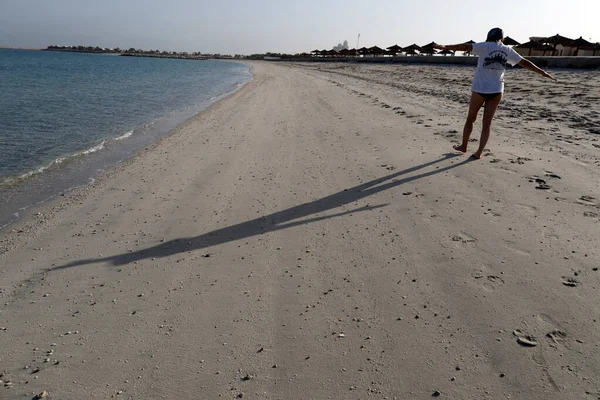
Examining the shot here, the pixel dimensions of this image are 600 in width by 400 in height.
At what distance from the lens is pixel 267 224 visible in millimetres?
4219

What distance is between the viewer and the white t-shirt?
5.36 m

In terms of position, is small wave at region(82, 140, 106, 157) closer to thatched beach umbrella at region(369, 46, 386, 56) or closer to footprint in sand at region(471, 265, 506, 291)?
footprint in sand at region(471, 265, 506, 291)

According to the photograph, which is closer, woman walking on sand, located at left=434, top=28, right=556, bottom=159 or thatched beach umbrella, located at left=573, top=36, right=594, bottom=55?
woman walking on sand, located at left=434, top=28, right=556, bottom=159

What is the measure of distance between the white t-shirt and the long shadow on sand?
56.7 inches

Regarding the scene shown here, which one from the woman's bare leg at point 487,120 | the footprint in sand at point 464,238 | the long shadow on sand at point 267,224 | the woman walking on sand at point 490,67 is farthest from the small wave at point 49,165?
the woman's bare leg at point 487,120

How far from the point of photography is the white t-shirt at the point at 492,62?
5.36m

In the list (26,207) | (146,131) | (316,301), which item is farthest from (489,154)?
(146,131)

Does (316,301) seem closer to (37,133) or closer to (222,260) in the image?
(222,260)

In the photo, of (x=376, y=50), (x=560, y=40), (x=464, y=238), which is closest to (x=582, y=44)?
(x=560, y=40)

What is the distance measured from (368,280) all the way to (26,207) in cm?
502

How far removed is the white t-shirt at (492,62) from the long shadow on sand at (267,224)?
1440 millimetres

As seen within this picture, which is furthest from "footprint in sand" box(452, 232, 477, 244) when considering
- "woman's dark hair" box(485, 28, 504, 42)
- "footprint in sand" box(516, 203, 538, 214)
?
"woman's dark hair" box(485, 28, 504, 42)

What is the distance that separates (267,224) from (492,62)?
3822 mm

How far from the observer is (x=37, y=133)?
417 inches
